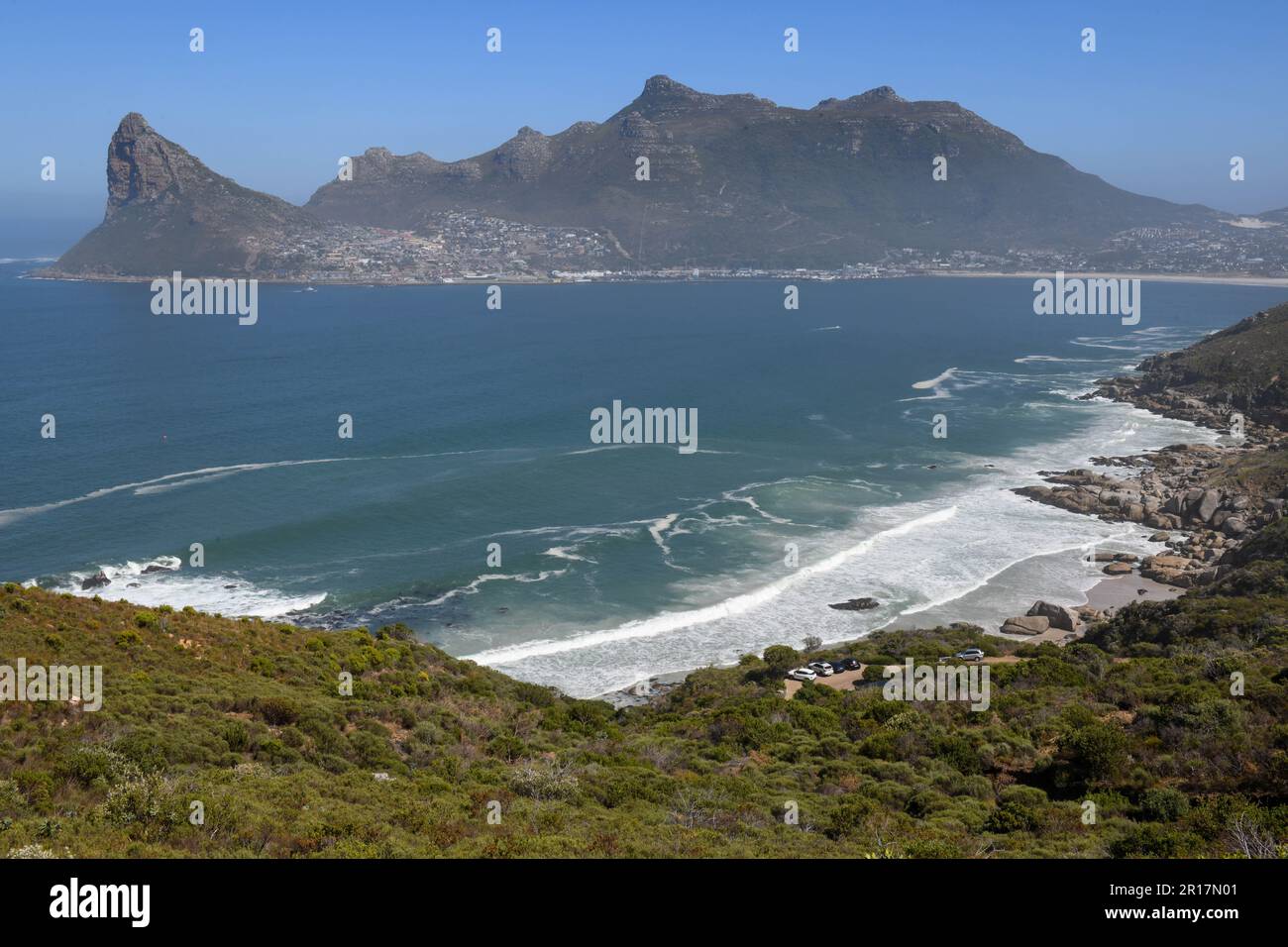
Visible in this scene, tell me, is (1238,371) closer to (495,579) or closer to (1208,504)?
(1208,504)

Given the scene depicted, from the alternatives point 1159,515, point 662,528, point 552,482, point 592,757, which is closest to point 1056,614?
point 1159,515

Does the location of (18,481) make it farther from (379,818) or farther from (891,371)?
(891,371)

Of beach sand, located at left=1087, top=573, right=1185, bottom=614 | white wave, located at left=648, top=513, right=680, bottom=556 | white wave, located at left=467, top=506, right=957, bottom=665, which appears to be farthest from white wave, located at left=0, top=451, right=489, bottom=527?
beach sand, located at left=1087, top=573, right=1185, bottom=614

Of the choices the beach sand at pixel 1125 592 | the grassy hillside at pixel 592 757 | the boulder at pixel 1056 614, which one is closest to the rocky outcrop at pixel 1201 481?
the beach sand at pixel 1125 592
